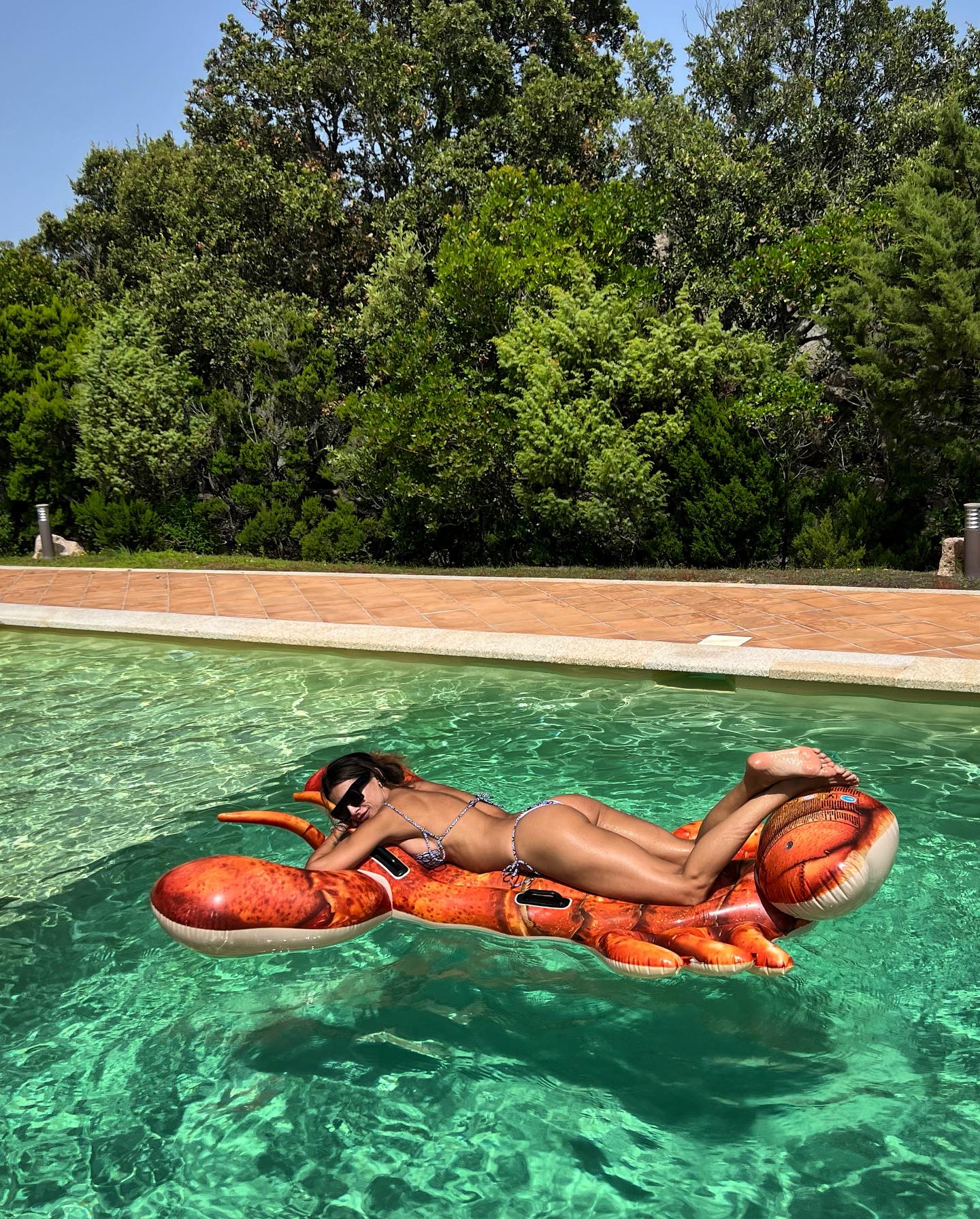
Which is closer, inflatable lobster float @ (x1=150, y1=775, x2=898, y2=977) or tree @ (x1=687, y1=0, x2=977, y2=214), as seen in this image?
inflatable lobster float @ (x1=150, y1=775, x2=898, y2=977)

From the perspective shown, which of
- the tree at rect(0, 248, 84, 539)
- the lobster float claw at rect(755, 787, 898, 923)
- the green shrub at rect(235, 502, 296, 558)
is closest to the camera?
the lobster float claw at rect(755, 787, 898, 923)

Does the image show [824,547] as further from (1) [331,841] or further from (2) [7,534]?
(2) [7,534]

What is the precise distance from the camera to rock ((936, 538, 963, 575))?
35.0 feet

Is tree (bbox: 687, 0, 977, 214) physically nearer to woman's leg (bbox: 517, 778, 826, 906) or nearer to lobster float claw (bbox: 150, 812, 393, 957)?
woman's leg (bbox: 517, 778, 826, 906)

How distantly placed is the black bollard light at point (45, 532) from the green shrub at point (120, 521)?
0.58 meters

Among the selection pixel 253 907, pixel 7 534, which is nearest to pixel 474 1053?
pixel 253 907

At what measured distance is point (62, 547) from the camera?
53.6ft

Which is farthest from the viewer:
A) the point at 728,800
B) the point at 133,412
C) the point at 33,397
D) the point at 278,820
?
the point at 33,397

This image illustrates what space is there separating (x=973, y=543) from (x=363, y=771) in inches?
315

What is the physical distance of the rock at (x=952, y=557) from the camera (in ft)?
35.0

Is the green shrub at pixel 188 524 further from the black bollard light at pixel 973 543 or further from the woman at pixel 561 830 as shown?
the woman at pixel 561 830

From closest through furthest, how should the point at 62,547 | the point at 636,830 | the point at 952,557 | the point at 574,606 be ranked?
the point at 636,830, the point at 574,606, the point at 952,557, the point at 62,547

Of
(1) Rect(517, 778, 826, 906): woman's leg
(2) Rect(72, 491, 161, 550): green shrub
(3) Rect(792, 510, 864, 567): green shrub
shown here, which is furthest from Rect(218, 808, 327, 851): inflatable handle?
(2) Rect(72, 491, 161, 550): green shrub

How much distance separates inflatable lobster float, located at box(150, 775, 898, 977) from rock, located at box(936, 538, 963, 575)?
7.56 metres
